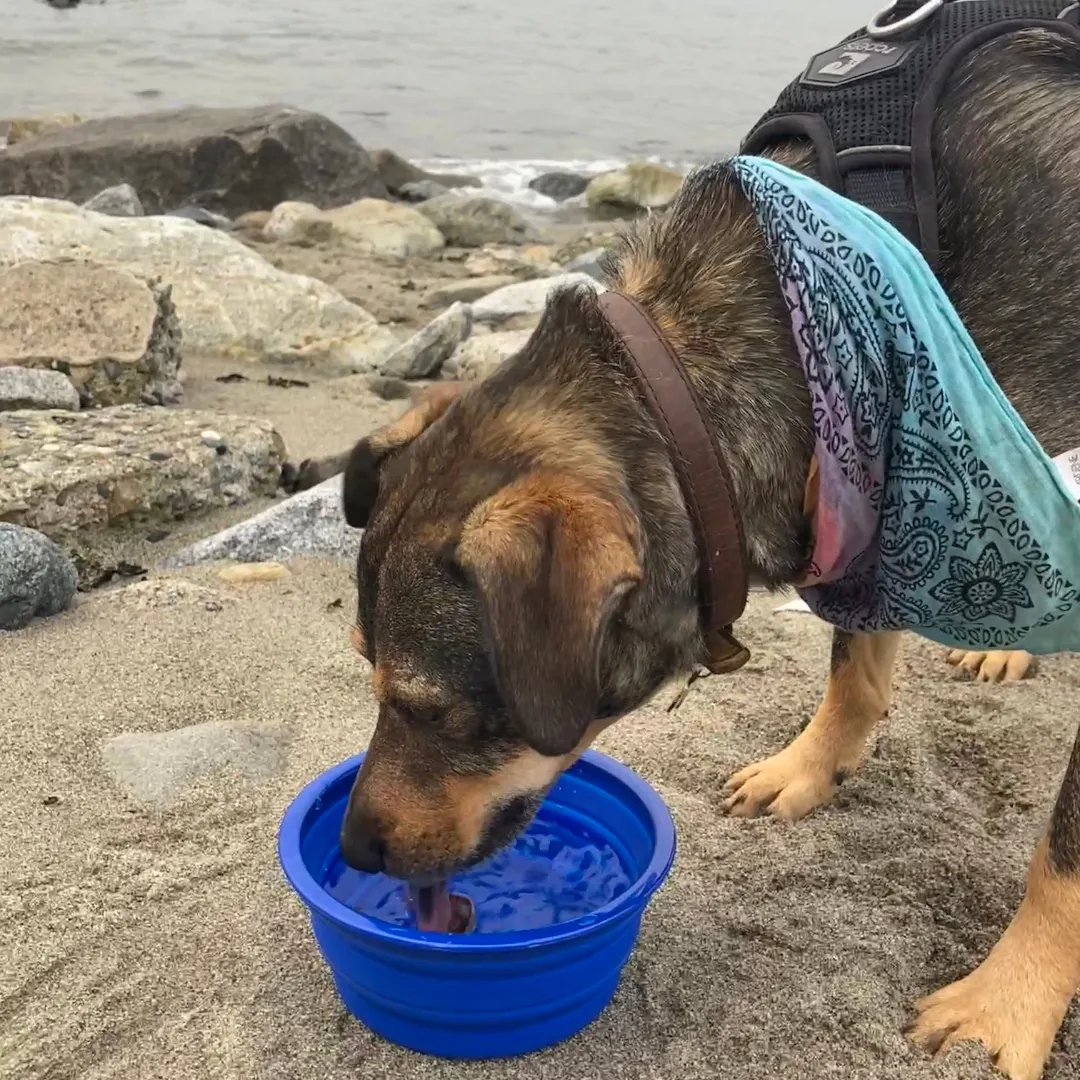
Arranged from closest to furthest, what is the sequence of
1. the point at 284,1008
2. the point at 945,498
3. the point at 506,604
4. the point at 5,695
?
the point at 506,604 < the point at 945,498 < the point at 284,1008 < the point at 5,695

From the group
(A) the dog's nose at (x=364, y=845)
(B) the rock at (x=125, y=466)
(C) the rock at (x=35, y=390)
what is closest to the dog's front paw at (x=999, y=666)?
(A) the dog's nose at (x=364, y=845)

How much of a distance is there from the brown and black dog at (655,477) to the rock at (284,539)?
2.43 m

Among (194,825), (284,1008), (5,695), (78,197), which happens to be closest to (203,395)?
(5,695)

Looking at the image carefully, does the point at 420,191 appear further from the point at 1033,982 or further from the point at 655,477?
the point at 1033,982

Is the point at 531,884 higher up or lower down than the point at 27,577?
lower down

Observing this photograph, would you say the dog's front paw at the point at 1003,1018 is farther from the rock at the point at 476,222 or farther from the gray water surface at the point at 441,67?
the gray water surface at the point at 441,67

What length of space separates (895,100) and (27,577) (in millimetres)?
3470

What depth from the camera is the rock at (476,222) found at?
14.7 metres

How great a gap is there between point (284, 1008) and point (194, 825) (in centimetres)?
81

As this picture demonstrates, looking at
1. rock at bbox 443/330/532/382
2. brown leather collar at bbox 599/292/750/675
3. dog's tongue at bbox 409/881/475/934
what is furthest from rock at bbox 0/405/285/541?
brown leather collar at bbox 599/292/750/675

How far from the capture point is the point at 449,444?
9.51ft

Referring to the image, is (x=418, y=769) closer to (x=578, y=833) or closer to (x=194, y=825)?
(x=578, y=833)

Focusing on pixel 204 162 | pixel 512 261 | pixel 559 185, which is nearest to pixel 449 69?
pixel 559 185

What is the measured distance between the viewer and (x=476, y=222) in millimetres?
14859
